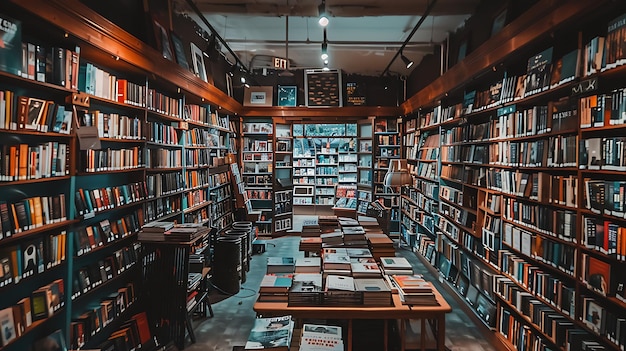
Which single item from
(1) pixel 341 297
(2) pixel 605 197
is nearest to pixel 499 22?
(2) pixel 605 197

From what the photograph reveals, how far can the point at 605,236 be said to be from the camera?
2.53 metres

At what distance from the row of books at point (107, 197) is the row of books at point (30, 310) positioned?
0.64 m

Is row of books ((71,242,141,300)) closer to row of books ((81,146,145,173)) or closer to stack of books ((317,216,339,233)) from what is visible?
row of books ((81,146,145,173))

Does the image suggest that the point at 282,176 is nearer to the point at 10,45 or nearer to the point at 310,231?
the point at 310,231

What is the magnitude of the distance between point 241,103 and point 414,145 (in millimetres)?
4152

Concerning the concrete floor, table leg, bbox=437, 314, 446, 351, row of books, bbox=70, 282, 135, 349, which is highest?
table leg, bbox=437, 314, 446, 351

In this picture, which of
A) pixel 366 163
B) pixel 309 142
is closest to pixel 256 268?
pixel 366 163

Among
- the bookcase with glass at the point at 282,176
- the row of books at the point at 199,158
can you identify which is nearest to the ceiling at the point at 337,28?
the bookcase with glass at the point at 282,176

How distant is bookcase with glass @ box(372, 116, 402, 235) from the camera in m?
8.98

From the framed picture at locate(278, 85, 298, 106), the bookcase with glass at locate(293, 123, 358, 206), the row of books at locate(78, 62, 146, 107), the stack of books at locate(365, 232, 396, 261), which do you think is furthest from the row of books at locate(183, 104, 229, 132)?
the bookcase with glass at locate(293, 123, 358, 206)

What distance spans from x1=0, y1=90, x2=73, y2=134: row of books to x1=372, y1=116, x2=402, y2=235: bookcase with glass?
6888 mm

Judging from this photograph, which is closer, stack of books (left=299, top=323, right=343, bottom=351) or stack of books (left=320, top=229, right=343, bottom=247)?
stack of books (left=299, top=323, right=343, bottom=351)

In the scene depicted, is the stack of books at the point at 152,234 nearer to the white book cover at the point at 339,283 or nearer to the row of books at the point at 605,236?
the white book cover at the point at 339,283

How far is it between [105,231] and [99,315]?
75 centimetres
